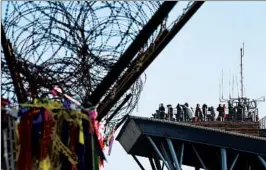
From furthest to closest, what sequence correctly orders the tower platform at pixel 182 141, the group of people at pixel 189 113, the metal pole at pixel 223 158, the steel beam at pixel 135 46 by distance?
the group of people at pixel 189 113
the tower platform at pixel 182 141
the metal pole at pixel 223 158
the steel beam at pixel 135 46

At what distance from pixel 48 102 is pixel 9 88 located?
224 cm

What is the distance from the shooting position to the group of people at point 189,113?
29.7m

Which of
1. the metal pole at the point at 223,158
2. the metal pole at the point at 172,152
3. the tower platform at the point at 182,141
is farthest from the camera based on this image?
the metal pole at the point at 172,152

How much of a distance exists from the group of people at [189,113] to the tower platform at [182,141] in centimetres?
335

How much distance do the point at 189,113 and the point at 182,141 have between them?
5.09 m

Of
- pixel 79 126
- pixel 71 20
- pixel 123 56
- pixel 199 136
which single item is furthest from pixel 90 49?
pixel 199 136

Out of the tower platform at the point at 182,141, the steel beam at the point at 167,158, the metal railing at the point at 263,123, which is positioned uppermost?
the metal railing at the point at 263,123

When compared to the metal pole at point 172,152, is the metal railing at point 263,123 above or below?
above

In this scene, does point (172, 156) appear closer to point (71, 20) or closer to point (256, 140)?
point (256, 140)

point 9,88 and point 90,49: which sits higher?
point 90,49

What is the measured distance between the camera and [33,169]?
9672mm

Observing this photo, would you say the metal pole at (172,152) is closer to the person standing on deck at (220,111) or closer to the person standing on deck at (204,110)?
the person standing on deck at (204,110)

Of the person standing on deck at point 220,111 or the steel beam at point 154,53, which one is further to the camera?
the person standing on deck at point 220,111

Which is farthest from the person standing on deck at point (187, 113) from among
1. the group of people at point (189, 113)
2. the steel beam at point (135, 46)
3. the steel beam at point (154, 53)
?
the steel beam at point (135, 46)
